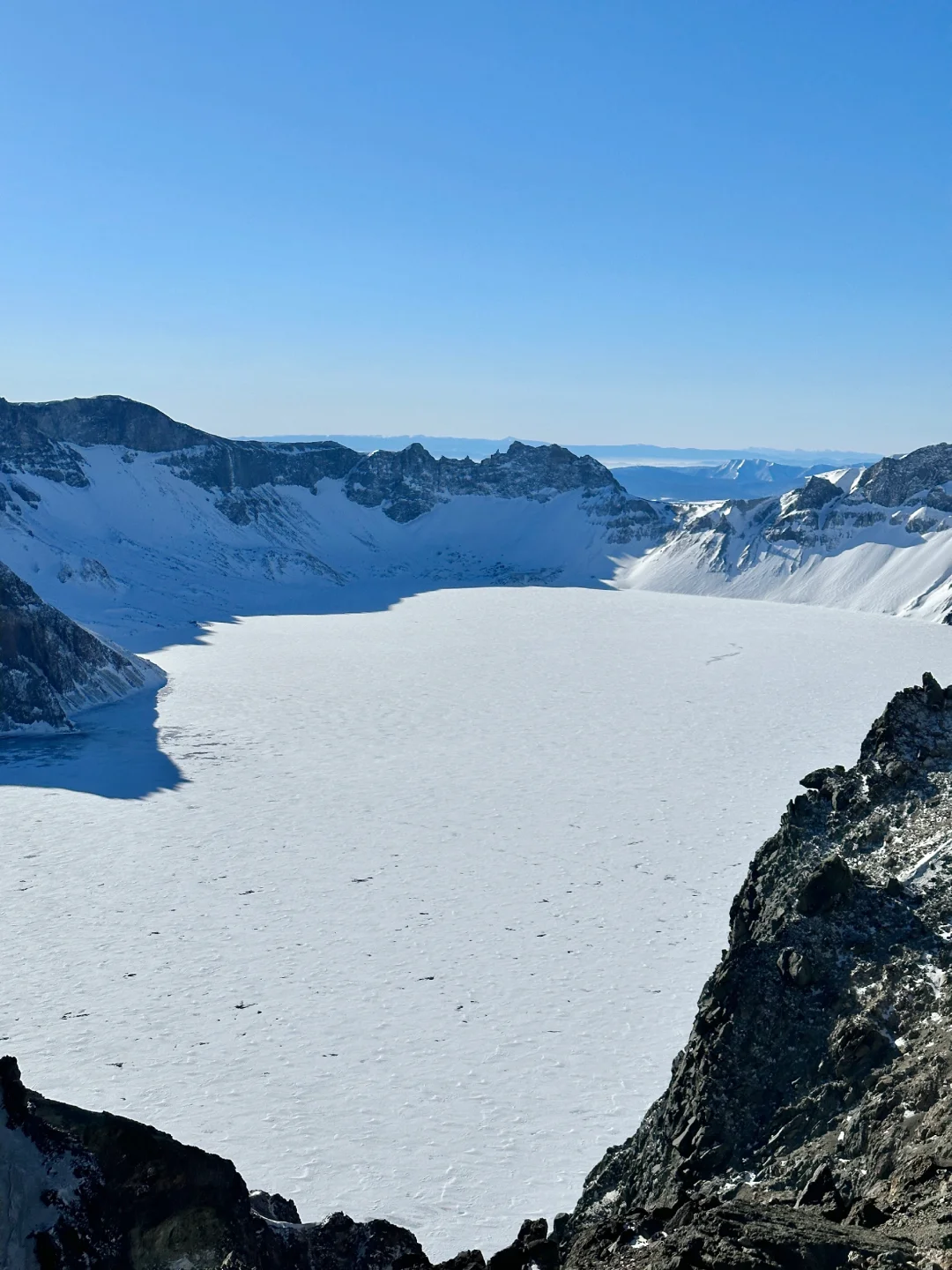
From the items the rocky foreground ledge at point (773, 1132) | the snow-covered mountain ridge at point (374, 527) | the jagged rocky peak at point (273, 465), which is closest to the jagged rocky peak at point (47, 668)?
the snow-covered mountain ridge at point (374, 527)

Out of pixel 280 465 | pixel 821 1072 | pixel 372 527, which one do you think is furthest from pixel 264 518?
pixel 821 1072

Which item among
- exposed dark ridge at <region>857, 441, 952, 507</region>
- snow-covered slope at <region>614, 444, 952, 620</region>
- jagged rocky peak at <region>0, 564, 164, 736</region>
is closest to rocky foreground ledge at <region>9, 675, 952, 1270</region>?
jagged rocky peak at <region>0, 564, 164, 736</region>

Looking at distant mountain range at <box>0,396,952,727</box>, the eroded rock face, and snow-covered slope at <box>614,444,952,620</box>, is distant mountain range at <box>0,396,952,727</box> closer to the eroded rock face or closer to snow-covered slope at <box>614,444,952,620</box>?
snow-covered slope at <box>614,444,952,620</box>

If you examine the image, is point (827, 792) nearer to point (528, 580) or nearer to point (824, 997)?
point (824, 997)

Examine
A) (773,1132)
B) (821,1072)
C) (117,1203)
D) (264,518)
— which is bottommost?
(773,1132)

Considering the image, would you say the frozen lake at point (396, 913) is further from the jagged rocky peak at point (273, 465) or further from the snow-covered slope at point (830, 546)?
the jagged rocky peak at point (273, 465)

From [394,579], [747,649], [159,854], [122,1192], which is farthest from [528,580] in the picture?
[122,1192]

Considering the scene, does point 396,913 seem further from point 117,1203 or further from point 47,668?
point 47,668
